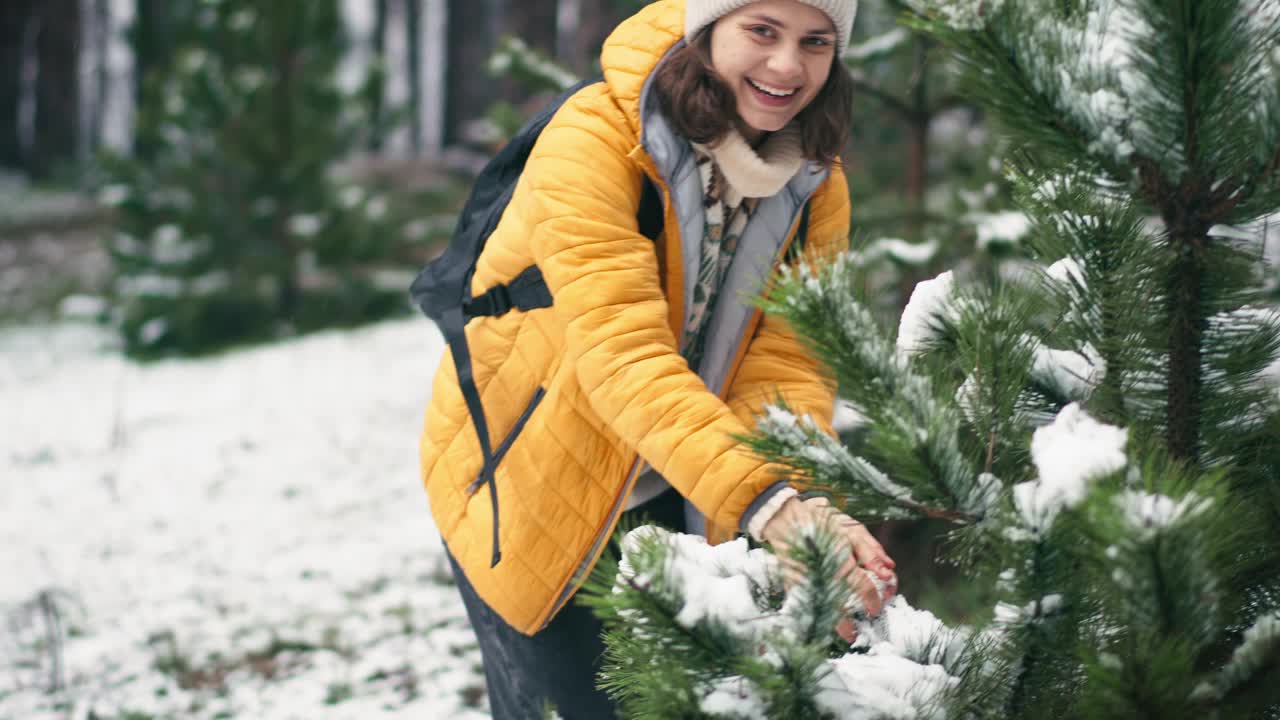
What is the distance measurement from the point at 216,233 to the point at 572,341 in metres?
9.07

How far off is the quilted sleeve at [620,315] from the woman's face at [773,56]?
7.4 inches

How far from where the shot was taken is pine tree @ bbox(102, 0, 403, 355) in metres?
9.41

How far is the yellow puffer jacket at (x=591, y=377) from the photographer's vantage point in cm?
148

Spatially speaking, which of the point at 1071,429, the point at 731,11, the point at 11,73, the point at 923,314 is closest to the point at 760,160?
the point at 731,11

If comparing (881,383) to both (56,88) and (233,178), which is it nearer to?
(233,178)

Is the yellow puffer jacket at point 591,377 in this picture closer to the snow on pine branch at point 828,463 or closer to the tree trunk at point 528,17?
the snow on pine branch at point 828,463

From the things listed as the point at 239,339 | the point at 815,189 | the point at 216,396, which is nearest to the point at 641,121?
the point at 815,189

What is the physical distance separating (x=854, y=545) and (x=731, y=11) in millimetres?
795

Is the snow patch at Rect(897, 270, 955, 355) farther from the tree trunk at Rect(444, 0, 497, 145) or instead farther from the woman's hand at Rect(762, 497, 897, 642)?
the tree trunk at Rect(444, 0, 497, 145)

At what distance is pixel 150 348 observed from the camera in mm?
10297

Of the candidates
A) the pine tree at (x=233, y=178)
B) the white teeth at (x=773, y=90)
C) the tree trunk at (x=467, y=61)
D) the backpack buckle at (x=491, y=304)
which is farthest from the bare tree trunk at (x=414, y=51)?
the white teeth at (x=773, y=90)

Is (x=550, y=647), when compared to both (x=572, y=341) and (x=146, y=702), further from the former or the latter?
(x=146, y=702)

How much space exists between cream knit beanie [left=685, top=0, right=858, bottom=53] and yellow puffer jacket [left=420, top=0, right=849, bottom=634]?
8 centimetres

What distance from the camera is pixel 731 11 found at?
159cm
